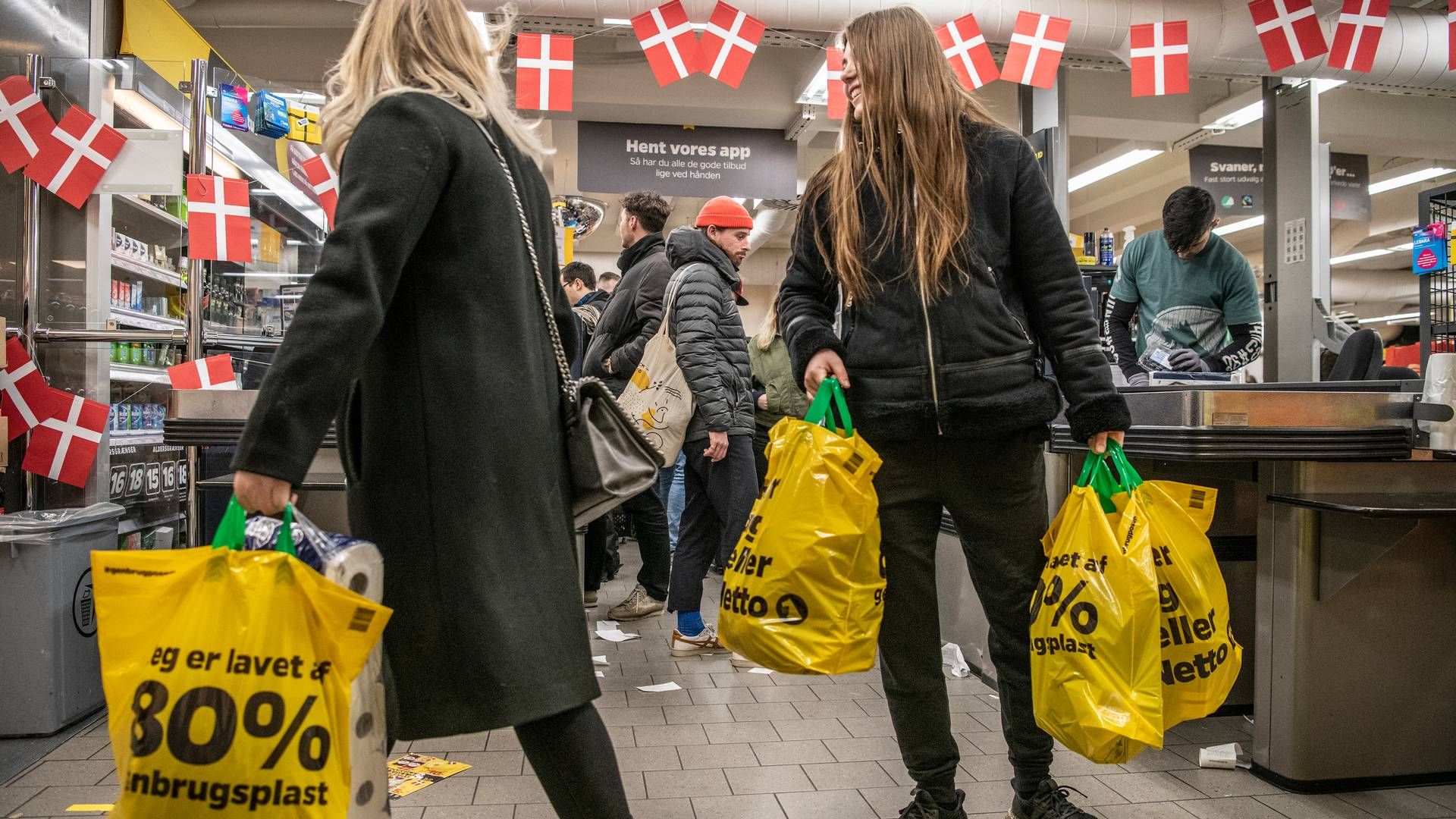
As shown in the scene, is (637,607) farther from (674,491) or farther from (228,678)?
(228,678)

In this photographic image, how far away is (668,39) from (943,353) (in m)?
3.66

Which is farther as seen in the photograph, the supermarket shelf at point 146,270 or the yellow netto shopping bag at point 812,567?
the supermarket shelf at point 146,270

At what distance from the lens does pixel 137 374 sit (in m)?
4.31

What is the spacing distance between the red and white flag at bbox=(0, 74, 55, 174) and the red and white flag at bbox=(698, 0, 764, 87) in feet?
9.37

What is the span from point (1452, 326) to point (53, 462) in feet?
16.6

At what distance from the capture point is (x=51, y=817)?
2133 mm

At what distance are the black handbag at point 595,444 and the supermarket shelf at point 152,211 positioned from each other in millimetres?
3319

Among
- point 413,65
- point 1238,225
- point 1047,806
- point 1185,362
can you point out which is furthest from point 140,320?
point 1238,225

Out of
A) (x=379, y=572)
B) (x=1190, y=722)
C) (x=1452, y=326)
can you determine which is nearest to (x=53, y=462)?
(x=379, y=572)

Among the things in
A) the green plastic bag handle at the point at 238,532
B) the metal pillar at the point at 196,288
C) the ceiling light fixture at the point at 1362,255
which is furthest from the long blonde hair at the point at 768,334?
the ceiling light fixture at the point at 1362,255

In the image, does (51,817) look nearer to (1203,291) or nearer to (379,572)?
(379,572)

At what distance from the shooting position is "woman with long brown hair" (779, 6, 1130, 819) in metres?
1.81

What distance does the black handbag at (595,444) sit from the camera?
1.51 m

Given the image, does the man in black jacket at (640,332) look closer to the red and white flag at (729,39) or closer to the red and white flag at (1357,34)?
the red and white flag at (729,39)
